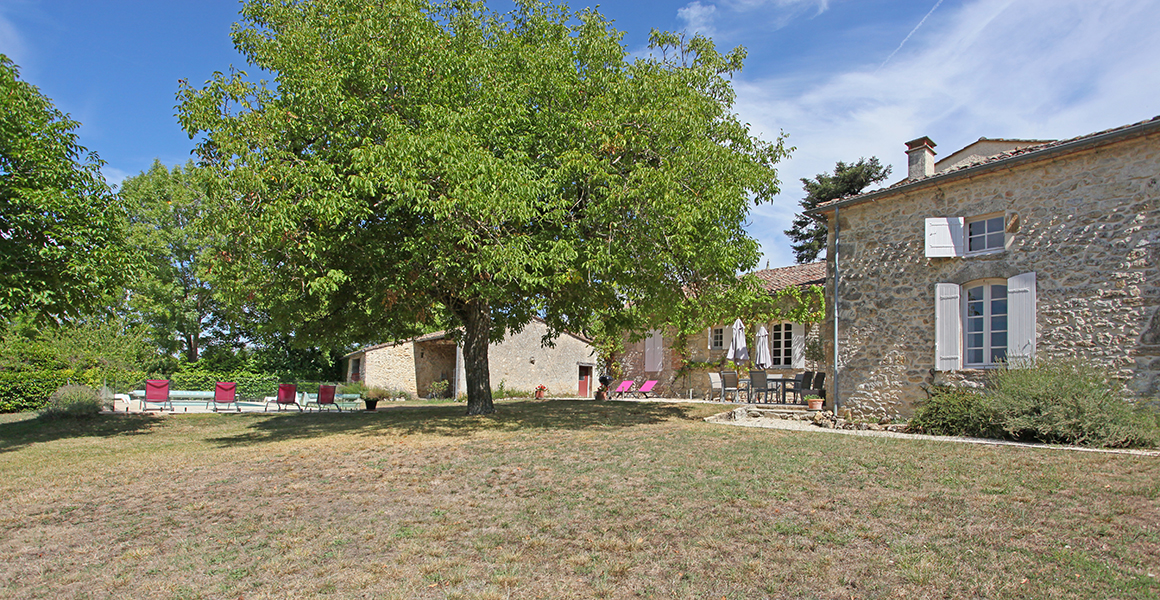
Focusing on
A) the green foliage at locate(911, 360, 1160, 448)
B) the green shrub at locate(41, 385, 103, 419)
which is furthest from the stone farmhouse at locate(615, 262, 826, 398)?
the green shrub at locate(41, 385, 103, 419)

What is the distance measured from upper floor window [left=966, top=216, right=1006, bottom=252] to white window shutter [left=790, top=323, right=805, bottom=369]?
6318 mm

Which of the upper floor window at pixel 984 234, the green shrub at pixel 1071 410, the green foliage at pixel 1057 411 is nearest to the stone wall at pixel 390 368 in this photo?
the upper floor window at pixel 984 234

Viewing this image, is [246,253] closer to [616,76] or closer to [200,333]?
[616,76]

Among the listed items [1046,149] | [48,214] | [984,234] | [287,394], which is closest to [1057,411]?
[984,234]

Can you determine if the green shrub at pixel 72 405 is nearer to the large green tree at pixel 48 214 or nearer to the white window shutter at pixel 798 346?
the large green tree at pixel 48 214

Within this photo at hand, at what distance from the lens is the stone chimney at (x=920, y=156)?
13023 millimetres

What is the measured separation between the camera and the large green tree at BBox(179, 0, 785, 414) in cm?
913

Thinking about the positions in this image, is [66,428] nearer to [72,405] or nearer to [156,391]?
[72,405]

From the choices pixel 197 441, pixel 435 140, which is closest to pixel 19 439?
pixel 197 441

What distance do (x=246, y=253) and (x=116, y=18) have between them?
392 cm

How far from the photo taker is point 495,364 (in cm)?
2541

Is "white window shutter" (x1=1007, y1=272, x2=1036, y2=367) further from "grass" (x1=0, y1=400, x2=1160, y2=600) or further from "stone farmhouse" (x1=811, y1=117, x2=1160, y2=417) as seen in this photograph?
"grass" (x1=0, y1=400, x2=1160, y2=600)

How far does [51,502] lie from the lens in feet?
20.6

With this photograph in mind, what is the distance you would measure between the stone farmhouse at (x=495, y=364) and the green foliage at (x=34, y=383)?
9.05 m
